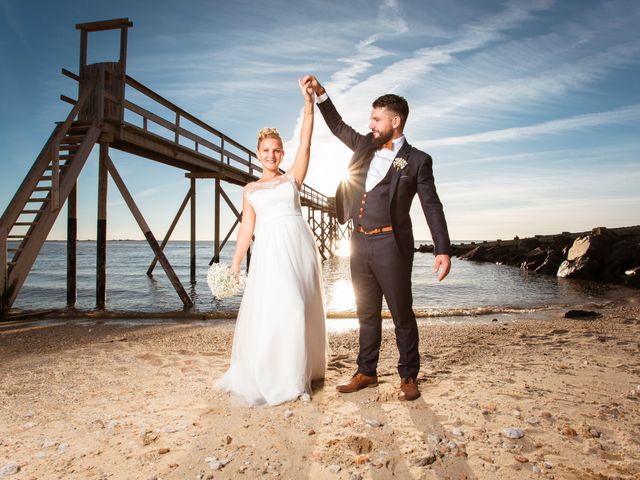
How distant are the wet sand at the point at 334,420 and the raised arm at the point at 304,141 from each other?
5.85 ft

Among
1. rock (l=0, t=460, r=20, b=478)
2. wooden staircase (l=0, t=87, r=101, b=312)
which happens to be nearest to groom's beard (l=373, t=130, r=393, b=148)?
rock (l=0, t=460, r=20, b=478)

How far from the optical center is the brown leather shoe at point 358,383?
3.29m

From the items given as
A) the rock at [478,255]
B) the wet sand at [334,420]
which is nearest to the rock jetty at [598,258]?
the rock at [478,255]

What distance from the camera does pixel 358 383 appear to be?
334 cm

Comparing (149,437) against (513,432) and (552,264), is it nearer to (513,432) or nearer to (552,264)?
(513,432)

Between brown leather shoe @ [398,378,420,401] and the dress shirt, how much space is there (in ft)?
4.98

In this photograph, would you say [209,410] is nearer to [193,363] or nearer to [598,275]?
[193,363]

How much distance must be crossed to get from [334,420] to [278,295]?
974 mm

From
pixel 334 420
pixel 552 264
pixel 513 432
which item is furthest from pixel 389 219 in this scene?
pixel 552 264

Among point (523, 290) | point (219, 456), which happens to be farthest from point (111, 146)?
point (523, 290)

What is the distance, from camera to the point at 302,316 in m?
3.17

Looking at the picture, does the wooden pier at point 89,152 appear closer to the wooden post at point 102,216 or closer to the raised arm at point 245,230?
the wooden post at point 102,216

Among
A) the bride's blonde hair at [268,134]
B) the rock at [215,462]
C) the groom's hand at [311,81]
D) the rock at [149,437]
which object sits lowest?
the rock at [149,437]

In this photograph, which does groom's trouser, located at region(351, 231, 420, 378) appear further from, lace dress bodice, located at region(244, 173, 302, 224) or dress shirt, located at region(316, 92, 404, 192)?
Answer: lace dress bodice, located at region(244, 173, 302, 224)
